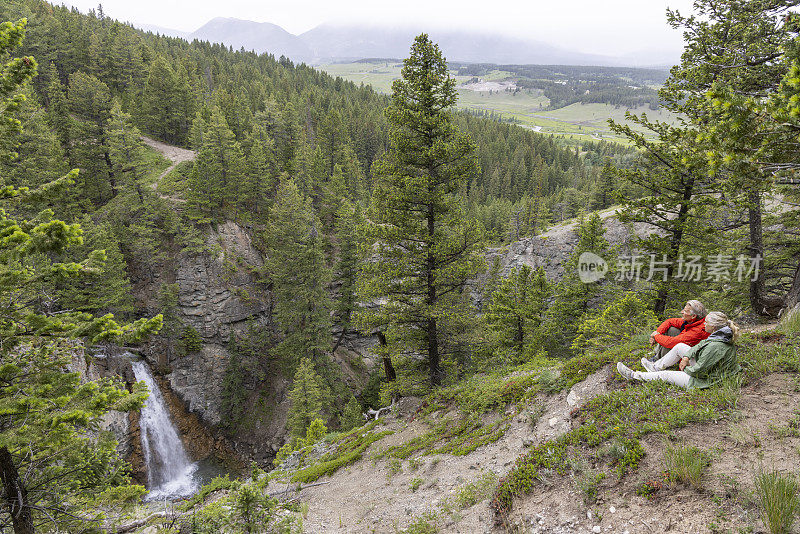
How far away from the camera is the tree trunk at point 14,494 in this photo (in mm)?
6164

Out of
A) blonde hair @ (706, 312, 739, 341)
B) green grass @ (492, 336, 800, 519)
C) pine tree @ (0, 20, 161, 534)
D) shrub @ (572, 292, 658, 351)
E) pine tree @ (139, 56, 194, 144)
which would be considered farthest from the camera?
pine tree @ (139, 56, 194, 144)

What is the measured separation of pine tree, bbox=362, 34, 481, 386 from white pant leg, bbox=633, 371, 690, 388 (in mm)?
6969

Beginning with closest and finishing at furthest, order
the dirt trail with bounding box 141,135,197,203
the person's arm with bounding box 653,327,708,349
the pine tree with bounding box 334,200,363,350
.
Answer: the person's arm with bounding box 653,327,708,349, the pine tree with bounding box 334,200,363,350, the dirt trail with bounding box 141,135,197,203

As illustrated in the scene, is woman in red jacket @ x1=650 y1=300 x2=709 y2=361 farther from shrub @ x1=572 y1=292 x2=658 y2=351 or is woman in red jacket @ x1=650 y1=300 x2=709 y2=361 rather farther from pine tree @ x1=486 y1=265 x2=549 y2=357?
pine tree @ x1=486 y1=265 x2=549 y2=357

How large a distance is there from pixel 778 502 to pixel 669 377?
3.74m

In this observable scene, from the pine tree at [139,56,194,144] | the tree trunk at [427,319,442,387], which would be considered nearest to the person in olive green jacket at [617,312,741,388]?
the tree trunk at [427,319,442,387]

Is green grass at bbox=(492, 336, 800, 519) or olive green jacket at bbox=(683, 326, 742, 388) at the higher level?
olive green jacket at bbox=(683, 326, 742, 388)

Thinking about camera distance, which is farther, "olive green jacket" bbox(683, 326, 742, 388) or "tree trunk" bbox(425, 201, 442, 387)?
"tree trunk" bbox(425, 201, 442, 387)

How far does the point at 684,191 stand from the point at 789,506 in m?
13.4

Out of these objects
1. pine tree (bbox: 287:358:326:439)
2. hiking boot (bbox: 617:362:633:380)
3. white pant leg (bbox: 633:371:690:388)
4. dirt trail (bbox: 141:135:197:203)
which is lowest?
pine tree (bbox: 287:358:326:439)

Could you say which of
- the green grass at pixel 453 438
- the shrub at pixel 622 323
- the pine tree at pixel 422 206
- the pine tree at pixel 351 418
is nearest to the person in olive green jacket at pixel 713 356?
the green grass at pixel 453 438

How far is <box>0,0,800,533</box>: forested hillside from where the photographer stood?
6094mm

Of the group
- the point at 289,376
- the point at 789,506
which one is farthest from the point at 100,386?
the point at 289,376

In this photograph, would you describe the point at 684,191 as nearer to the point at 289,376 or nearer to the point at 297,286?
the point at 297,286
